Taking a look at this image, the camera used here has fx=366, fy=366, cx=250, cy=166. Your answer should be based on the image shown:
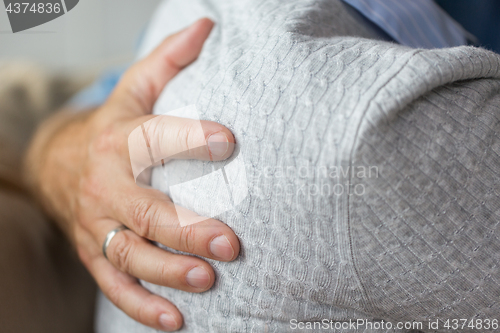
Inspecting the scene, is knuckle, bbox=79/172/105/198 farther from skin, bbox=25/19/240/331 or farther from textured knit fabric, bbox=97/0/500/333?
textured knit fabric, bbox=97/0/500/333

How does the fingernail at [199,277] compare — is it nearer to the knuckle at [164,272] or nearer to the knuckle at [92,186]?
the knuckle at [164,272]

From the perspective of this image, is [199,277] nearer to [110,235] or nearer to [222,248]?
[222,248]

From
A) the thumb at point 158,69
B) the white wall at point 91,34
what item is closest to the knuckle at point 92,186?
the thumb at point 158,69

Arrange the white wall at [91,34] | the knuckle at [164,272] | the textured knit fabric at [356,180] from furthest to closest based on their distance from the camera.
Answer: the white wall at [91,34] → the knuckle at [164,272] → the textured knit fabric at [356,180]

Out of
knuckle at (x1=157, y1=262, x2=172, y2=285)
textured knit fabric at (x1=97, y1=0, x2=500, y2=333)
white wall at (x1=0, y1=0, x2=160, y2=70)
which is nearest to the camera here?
textured knit fabric at (x1=97, y1=0, x2=500, y2=333)

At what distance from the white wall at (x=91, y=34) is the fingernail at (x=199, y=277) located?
1147mm

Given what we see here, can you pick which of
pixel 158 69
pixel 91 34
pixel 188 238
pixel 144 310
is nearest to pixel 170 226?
pixel 188 238

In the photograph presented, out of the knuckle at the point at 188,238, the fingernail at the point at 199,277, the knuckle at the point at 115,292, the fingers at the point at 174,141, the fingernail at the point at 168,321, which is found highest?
the fingers at the point at 174,141

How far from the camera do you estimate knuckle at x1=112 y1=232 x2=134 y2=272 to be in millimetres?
465

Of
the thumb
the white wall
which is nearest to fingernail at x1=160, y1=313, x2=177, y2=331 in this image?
the thumb

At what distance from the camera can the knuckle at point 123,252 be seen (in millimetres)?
465

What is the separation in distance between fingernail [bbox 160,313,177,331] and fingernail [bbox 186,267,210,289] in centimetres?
7

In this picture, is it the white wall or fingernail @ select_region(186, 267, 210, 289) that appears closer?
fingernail @ select_region(186, 267, 210, 289)

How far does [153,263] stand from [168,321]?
0.07 metres
